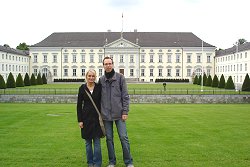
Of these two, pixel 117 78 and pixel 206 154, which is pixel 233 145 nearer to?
pixel 206 154

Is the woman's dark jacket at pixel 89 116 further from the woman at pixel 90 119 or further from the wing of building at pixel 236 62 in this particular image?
the wing of building at pixel 236 62

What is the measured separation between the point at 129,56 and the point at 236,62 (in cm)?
2425

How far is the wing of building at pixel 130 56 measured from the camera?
254 ft

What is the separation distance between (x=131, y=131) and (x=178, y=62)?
222 feet

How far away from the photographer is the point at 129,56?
7769cm

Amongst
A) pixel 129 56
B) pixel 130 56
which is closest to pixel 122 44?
pixel 129 56

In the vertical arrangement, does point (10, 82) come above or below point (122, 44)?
below

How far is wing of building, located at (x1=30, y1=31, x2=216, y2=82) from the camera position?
3044 inches

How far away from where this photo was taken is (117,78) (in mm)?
7027

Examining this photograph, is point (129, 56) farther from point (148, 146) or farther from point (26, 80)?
point (148, 146)

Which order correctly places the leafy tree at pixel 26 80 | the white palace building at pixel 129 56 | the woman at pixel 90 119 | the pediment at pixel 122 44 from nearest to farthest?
the woman at pixel 90 119
the leafy tree at pixel 26 80
the pediment at pixel 122 44
the white palace building at pixel 129 56

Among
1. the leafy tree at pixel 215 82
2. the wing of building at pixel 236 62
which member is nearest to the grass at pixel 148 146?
the leafy tree at pixel 215 82

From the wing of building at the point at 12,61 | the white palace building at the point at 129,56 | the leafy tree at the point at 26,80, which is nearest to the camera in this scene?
the leafy tree at the point at 26,80

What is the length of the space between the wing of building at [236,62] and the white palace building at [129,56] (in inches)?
179
